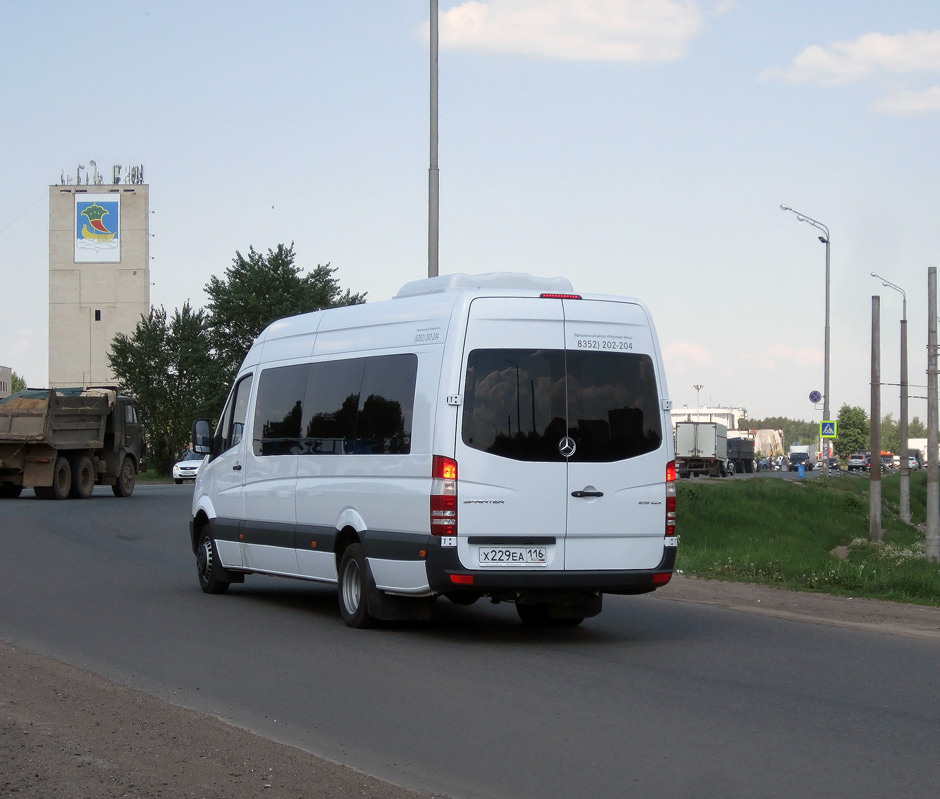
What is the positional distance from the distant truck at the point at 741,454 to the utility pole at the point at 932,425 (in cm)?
6409

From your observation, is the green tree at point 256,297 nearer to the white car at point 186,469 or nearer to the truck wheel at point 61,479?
the white car at point 186,469

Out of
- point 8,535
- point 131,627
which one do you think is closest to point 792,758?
point 131,627

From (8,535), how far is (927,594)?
14.6 metres

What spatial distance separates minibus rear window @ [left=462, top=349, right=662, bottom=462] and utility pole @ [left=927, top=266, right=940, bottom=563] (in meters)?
12.8

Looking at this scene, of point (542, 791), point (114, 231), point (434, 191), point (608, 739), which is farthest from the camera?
point (114, 231)

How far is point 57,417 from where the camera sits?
34062 mm

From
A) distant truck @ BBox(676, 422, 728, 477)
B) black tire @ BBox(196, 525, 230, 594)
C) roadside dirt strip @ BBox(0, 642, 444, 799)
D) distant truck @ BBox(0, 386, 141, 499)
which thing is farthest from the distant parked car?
roadside dirt strip @ BBox(0, 642, 444, 799)

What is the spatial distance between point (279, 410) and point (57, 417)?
2339cm

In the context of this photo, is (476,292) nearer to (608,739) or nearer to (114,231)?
(608,739)

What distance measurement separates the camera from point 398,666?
29.3ft

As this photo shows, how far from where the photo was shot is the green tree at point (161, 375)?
76.8m

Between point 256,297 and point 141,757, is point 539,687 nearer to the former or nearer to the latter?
point 141,757

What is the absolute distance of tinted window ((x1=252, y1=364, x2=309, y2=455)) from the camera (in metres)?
12.1

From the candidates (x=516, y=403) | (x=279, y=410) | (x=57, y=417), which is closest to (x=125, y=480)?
(x=57, y=417)
